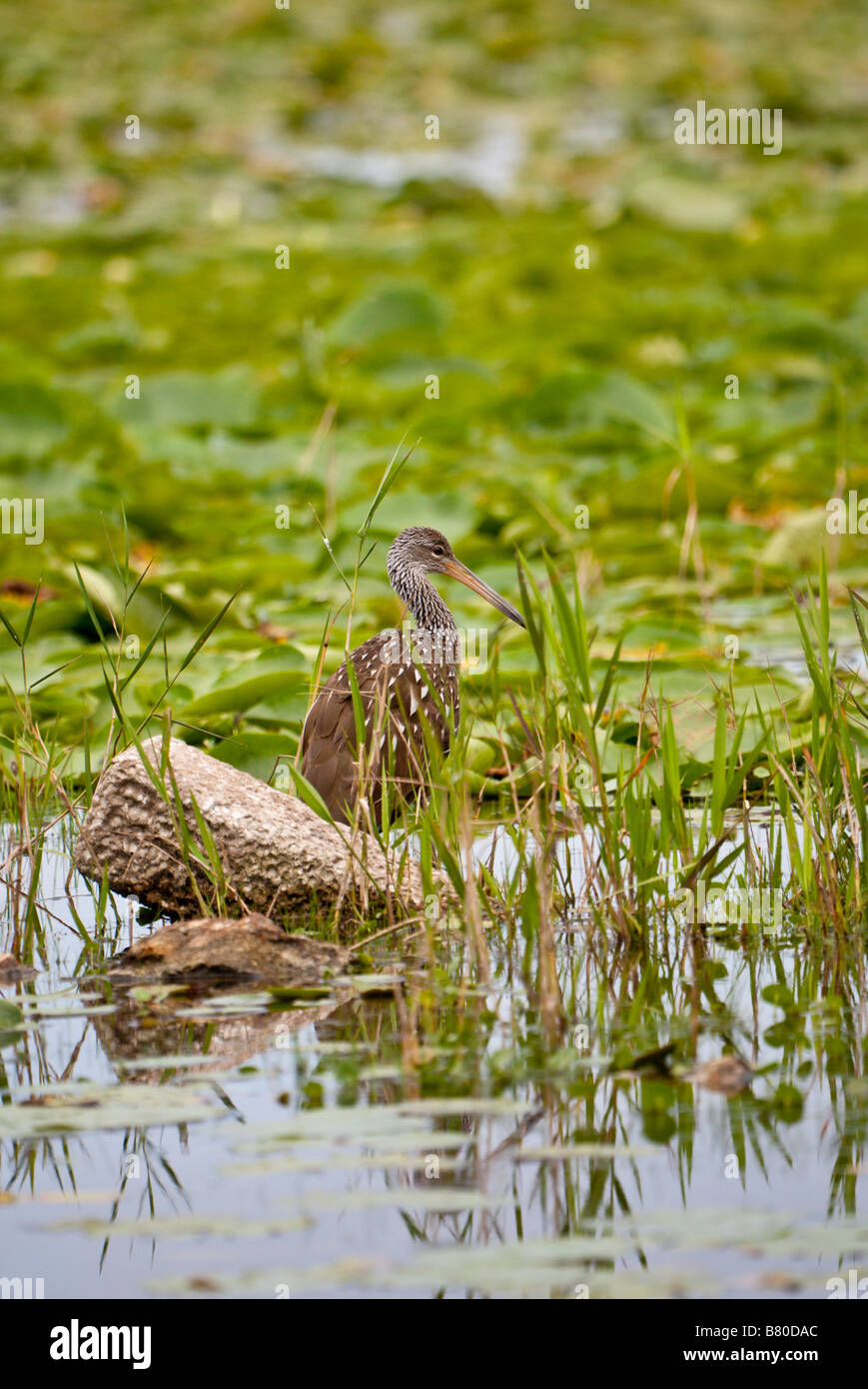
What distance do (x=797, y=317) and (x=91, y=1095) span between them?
9605mm

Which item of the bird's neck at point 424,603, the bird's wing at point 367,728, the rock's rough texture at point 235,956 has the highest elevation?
the bird's neck at point 424,603

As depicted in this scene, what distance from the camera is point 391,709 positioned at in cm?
601

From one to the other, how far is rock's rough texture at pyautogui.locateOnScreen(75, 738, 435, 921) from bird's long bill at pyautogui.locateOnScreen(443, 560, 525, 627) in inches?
62.4

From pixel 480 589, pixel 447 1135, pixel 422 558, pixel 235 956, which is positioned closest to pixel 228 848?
pixel 235 956

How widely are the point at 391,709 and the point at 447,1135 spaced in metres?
2.60

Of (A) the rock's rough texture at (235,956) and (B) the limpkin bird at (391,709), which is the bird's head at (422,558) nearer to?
(B) the limpkin bird at (391,709)

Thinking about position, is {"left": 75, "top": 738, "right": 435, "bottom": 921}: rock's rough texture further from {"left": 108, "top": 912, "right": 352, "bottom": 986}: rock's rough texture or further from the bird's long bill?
the bird's long bill

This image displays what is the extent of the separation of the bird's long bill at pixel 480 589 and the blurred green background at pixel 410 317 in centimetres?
58

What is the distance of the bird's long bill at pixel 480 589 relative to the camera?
6602 mm

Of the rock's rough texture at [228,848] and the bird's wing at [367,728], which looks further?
the bird's wing at [367,728]

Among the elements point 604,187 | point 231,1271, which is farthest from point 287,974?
point 604,187

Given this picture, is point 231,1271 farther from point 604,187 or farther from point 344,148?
point 344,148

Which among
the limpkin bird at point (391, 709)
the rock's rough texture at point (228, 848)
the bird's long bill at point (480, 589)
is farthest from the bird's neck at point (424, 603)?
the rock's rough texture at point (228, 848)

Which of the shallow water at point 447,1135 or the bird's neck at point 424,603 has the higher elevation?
the bird's neck at point 424,603
